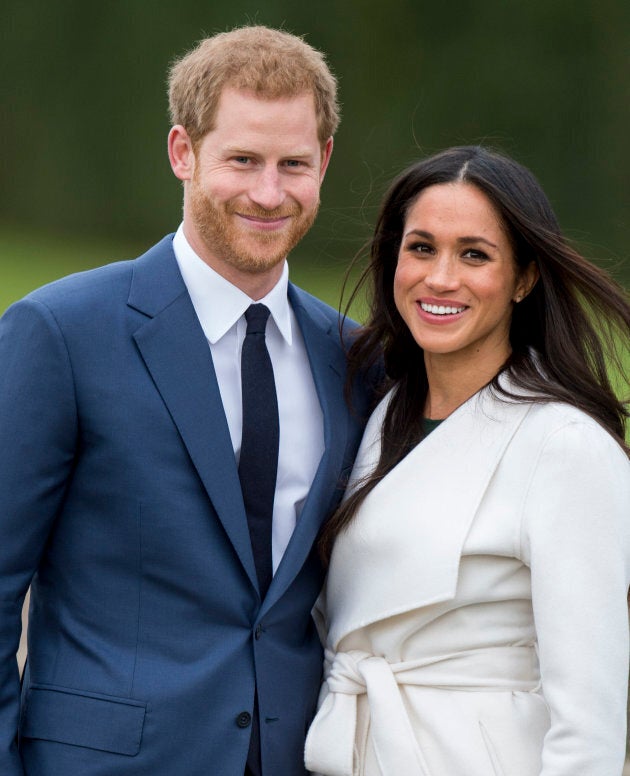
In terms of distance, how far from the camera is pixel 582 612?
227cm

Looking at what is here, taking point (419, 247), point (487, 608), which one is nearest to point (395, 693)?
point (487, 608)

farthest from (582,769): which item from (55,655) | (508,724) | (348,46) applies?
(348,46)

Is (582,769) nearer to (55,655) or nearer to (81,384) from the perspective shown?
(55,655)

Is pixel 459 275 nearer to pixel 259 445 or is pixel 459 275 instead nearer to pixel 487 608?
pixel 259 445

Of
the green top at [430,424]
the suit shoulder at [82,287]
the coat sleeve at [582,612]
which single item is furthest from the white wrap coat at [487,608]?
the suit shoulder at [82,287]

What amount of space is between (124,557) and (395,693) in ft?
1.90

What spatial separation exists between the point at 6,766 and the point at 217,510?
60 centimetres

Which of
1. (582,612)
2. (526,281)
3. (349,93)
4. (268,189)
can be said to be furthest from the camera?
(349,93)

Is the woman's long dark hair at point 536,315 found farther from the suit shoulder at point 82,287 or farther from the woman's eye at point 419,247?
the suit shoulder at point 82,287

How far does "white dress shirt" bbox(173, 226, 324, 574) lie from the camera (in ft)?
8.31

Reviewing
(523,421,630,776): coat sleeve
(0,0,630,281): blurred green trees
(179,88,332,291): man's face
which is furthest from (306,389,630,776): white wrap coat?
(0,0,630,281): blurred green trees

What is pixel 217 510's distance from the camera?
93.5 inches

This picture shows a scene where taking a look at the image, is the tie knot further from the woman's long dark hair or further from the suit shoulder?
the woman's long dark hair

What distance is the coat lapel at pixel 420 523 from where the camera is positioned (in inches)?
95.0
